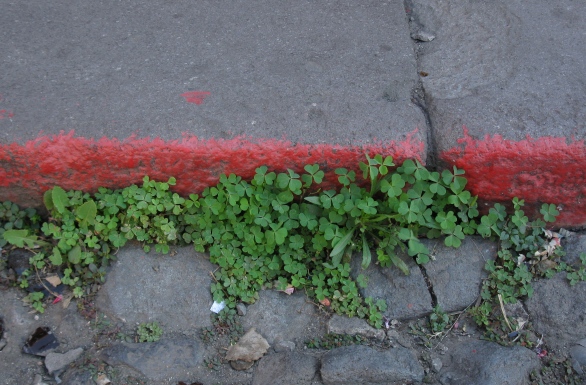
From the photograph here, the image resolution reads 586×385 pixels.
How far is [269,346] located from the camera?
98.3 inches

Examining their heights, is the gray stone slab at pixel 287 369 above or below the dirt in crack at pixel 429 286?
below

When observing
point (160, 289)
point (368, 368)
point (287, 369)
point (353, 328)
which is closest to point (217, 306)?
point (160, 289)

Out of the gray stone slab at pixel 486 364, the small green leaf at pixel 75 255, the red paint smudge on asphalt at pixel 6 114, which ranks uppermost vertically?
the red paint smudge on asphalt at pixel 6 114

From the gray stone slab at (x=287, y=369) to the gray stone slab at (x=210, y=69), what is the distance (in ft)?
2.86

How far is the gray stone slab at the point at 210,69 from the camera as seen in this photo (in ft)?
8.26

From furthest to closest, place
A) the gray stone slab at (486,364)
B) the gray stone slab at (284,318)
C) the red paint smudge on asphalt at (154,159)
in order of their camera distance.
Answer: the gray stone slab at (284,318) < the red paint smudge on asphalt at (154,159) < the gray stone slab at (486,364)

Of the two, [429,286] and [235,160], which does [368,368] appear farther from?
[235,160]

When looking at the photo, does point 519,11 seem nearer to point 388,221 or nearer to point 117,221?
point 388,221

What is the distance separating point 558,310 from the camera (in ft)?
8.19

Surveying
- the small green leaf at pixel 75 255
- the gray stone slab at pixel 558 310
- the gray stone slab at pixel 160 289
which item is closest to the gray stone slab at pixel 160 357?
the gray stone slab at pixel 160 289

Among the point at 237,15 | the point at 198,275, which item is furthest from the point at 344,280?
the point at 237,15

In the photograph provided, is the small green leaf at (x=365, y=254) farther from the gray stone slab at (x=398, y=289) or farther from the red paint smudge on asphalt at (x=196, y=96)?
the red paint smudge on asphalt at (x=196, y=96)

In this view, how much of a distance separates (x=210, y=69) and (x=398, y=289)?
128 centimetres

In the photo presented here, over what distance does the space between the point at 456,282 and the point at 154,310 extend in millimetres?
1288
